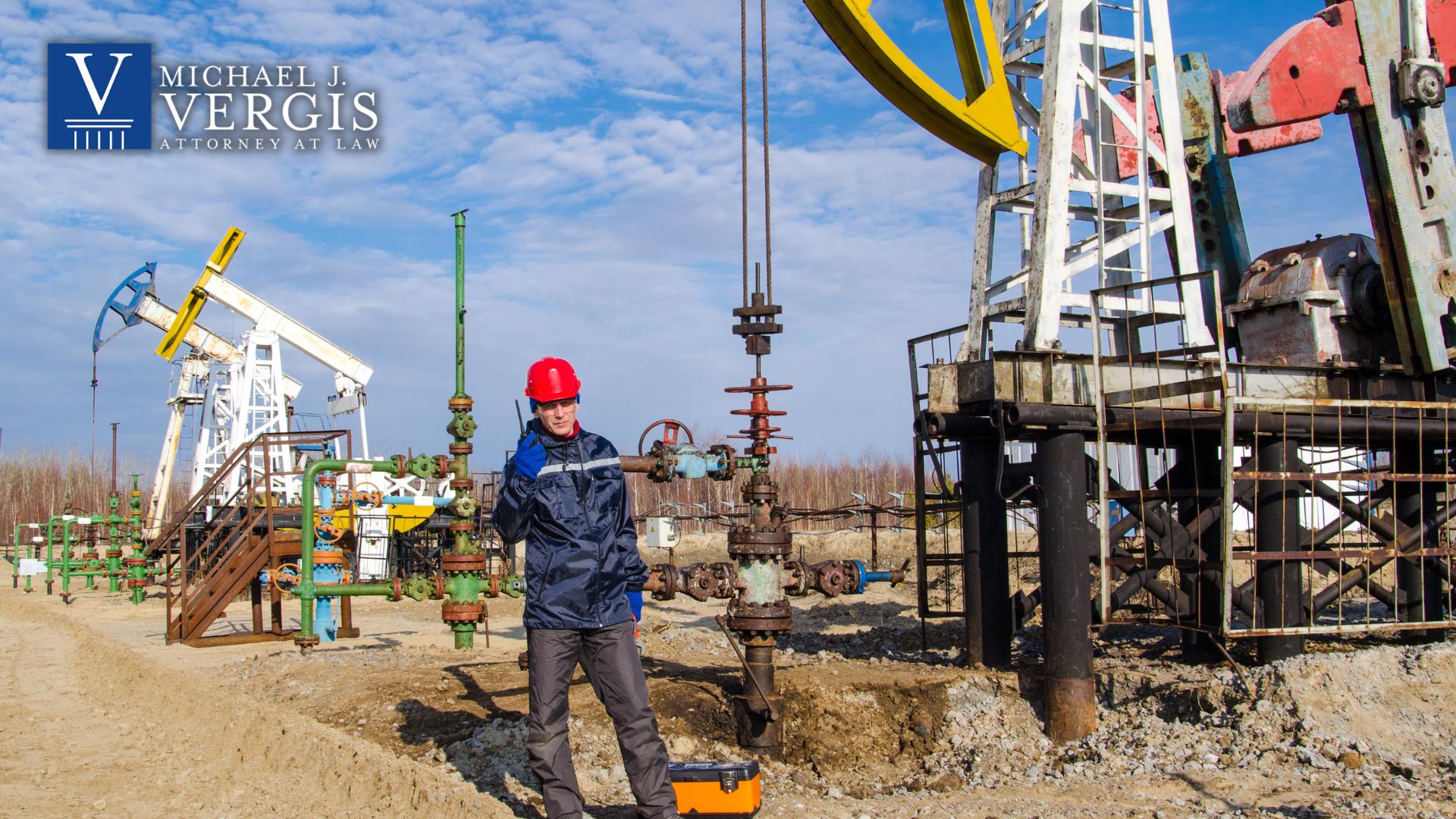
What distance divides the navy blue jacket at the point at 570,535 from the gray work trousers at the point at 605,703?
93 mm

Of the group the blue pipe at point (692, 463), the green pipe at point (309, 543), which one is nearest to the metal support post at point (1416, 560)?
the blue pipe at point (692, 463)

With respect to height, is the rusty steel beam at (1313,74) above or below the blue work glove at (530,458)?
above

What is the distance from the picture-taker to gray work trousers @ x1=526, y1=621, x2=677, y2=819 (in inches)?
190

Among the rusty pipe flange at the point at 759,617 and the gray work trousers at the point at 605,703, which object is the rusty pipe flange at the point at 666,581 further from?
the gray work trousers at the point at 605,703

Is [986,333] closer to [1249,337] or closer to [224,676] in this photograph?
[1249,337]

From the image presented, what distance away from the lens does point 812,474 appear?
185ft

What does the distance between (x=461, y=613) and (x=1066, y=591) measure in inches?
193

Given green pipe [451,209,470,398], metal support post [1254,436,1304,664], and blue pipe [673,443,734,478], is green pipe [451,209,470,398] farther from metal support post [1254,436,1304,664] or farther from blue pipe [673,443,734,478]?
metal support post [1254,436,1304,664]

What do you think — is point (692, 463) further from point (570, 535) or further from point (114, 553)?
point (114, 553)

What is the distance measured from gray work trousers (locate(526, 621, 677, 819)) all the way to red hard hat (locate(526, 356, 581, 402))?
99 cm

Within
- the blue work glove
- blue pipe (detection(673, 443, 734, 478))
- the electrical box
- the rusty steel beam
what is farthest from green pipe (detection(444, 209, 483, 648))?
the electrical box

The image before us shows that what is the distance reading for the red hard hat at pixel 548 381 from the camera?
4980mm

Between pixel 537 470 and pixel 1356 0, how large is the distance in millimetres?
7356

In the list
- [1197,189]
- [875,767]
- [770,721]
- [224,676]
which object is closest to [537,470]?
[770,721]
